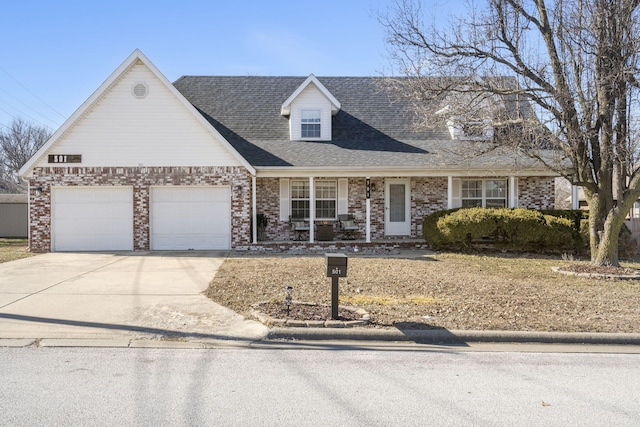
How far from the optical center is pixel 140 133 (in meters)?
16.8

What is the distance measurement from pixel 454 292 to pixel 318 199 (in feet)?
32.2

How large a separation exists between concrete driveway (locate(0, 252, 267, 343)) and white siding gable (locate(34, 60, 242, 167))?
444 cm

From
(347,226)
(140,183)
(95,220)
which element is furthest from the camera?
(347,226)

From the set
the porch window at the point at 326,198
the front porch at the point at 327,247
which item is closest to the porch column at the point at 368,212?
the front porch at the point at 327,247

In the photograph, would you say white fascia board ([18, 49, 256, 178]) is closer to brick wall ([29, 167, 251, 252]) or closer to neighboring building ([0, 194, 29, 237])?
brick wall ([29, 167, 251, 252])

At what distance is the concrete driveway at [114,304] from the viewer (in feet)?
23.1

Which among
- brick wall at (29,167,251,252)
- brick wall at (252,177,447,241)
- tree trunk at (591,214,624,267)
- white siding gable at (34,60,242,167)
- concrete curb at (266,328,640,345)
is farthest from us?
brick wall at (252,177,447,241)

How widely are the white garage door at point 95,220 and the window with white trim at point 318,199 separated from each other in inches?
228

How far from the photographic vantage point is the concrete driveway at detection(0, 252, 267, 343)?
7.04 m

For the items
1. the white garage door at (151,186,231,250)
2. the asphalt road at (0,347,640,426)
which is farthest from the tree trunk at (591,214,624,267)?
the white garage door at (151,186,231,250)

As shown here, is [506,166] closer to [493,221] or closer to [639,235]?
[493,221]

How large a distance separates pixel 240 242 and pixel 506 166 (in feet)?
30.4

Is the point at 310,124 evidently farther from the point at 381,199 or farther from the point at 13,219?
the point at 13,219

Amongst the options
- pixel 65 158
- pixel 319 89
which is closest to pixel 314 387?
pixel 65 158
